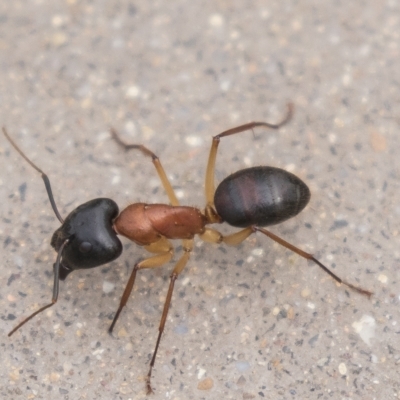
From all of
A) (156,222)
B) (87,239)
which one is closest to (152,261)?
(156,222)

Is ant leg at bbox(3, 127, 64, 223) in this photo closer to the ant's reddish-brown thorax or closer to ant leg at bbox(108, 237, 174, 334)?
the ant's reddish-brown thorax

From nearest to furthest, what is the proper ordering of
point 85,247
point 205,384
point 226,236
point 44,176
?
point 85,247
point 205,384
point 44,176
point 226,236

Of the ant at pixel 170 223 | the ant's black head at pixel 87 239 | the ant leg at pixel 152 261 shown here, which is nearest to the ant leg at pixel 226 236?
the ant at pixel 170 223

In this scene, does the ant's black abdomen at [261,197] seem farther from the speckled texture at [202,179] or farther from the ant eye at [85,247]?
the ant eye at [85,247]

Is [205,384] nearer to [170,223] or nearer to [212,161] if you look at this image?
[170,223]

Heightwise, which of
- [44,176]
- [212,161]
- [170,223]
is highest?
[44,176]

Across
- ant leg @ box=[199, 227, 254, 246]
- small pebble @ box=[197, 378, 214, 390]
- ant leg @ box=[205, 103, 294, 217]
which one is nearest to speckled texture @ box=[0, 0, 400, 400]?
small pebble @ box=[197, 378, 214, 390]

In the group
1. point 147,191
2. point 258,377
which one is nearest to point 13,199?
point 147,191
